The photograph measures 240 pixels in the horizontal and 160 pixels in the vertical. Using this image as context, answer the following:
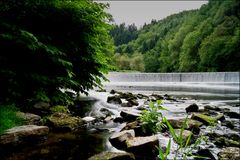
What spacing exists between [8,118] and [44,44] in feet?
6.65

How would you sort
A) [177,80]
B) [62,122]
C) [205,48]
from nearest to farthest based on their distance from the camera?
[62,122] → [177,80] → [205,48]

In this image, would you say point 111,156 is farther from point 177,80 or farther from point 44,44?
point 177,80

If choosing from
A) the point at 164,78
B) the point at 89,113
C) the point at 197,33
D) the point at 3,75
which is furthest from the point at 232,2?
the point at 3,75

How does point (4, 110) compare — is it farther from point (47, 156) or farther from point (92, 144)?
point (92, 144)

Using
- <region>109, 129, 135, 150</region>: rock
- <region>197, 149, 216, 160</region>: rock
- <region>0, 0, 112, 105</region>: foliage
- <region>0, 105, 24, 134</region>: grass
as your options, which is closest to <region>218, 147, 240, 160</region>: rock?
<region>197, 149, 216, 160</region>: rock

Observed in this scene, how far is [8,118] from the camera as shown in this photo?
19.9ft

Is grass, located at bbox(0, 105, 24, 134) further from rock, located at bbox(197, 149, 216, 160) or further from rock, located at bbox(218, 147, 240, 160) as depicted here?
rock, located at bbox(218, 147, 240, 160)

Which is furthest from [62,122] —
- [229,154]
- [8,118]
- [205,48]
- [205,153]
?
[205,48]

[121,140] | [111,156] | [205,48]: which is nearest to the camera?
[111,156]

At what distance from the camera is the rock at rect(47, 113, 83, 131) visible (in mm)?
7418

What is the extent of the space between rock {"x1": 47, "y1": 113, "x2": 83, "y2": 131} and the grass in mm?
1061

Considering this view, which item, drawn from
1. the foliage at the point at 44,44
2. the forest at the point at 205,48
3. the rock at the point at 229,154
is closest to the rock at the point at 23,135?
the foliage at the point at 44,44

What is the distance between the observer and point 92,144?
6.32 m

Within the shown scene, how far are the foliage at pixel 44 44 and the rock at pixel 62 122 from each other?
0.59 meters
